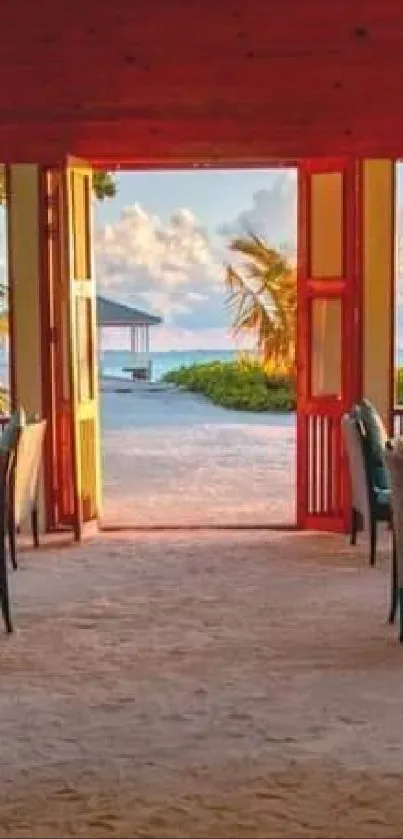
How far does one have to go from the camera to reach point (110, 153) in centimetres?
815

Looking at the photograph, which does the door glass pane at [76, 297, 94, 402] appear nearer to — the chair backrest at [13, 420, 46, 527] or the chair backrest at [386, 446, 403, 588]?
the chair backrest at [13, 420, 46, 527]

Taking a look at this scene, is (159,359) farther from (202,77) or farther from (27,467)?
(27,467)

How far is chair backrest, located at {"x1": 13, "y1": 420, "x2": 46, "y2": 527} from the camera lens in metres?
6.79

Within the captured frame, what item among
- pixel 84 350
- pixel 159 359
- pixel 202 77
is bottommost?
pixel 159 359

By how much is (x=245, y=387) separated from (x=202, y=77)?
32.7 ft

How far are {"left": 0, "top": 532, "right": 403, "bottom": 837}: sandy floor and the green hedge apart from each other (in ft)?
31.5

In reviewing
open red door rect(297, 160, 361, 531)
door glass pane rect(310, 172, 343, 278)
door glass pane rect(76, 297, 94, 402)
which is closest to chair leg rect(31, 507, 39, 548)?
door glass pane rect(76, 297, 94, 402)

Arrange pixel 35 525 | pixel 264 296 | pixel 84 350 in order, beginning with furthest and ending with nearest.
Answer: pixel 264 296 < pixel 84 350 < pixel 35 525

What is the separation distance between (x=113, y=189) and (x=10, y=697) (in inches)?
243

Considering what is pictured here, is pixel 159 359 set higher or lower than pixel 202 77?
lower

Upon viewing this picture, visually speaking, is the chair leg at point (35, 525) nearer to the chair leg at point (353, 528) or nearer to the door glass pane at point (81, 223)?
the door glass pane at point (81, 223)

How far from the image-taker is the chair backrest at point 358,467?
6.79m

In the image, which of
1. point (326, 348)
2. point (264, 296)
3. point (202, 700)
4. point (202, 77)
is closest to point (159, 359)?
point (264, 296)

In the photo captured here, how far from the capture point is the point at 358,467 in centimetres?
694
